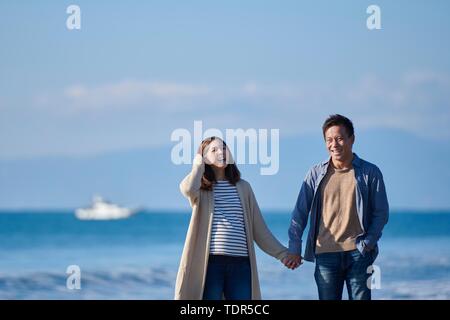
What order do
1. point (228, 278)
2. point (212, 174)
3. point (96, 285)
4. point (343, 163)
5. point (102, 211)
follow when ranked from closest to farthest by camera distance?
point (228, 278) < point (212, 174) < point (343, 163) < point (96, 285) < point (102, 211)

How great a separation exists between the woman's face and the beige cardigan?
6 centimetres

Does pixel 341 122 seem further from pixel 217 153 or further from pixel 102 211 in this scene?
pixel 102 211

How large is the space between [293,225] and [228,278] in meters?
0.56

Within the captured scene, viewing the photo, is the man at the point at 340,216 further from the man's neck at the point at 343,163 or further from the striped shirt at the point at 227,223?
the striped shirt at the point at 227,223

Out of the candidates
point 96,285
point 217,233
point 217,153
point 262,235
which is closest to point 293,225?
point 262,235

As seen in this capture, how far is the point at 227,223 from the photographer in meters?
6.90

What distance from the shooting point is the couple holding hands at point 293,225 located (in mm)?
6855

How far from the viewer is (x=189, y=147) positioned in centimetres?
821

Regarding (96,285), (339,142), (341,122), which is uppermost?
(96,285)

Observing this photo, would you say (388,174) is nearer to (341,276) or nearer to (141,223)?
(141,223)

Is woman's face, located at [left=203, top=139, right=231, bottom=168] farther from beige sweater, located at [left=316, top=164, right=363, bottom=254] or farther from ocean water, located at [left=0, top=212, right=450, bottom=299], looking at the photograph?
ocean water, located at [left=0, top=212, right=450, bottom=299]

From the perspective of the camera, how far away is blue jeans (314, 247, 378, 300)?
696 cm

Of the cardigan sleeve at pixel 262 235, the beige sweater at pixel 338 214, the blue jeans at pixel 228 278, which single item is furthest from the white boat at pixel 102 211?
the blue jeans at pixel 228 278
